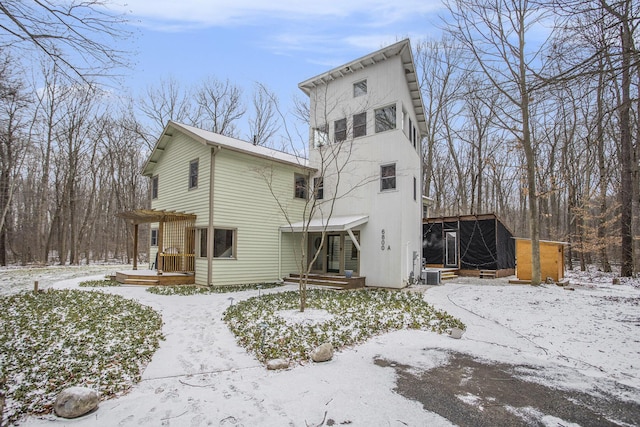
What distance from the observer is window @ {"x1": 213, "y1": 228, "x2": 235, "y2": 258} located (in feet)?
37.4

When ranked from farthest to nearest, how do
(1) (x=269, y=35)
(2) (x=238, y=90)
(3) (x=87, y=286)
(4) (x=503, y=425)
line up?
(2) (x=238, y=90), (3) (x=87, y=286), (1) (x=269, y=35), (4) (x=503, y=425)

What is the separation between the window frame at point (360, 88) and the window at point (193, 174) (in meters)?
6.56

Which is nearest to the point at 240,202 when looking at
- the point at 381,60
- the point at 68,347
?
the point at 381,60

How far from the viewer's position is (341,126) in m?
13.5

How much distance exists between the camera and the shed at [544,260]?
1220 cm

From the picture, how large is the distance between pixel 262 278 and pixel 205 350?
7.52 m

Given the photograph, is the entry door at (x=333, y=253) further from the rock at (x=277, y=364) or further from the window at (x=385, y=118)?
the rock at (x=277, y=364)

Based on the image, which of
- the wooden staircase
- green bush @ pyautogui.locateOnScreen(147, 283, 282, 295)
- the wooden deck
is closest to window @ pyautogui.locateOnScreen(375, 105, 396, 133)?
the wooden staircase

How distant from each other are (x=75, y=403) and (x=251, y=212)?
31.0ft

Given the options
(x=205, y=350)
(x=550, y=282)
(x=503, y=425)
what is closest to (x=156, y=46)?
(x=205, y=350)

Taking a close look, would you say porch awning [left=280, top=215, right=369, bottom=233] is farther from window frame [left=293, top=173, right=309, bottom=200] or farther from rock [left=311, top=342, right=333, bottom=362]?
rock [left=311, top=342, right=333, bottom=362]

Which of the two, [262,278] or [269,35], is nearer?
[269,35]

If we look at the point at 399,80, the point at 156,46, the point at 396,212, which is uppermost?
the point at 399,80

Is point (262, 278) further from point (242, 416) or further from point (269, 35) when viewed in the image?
point (242, 416)
